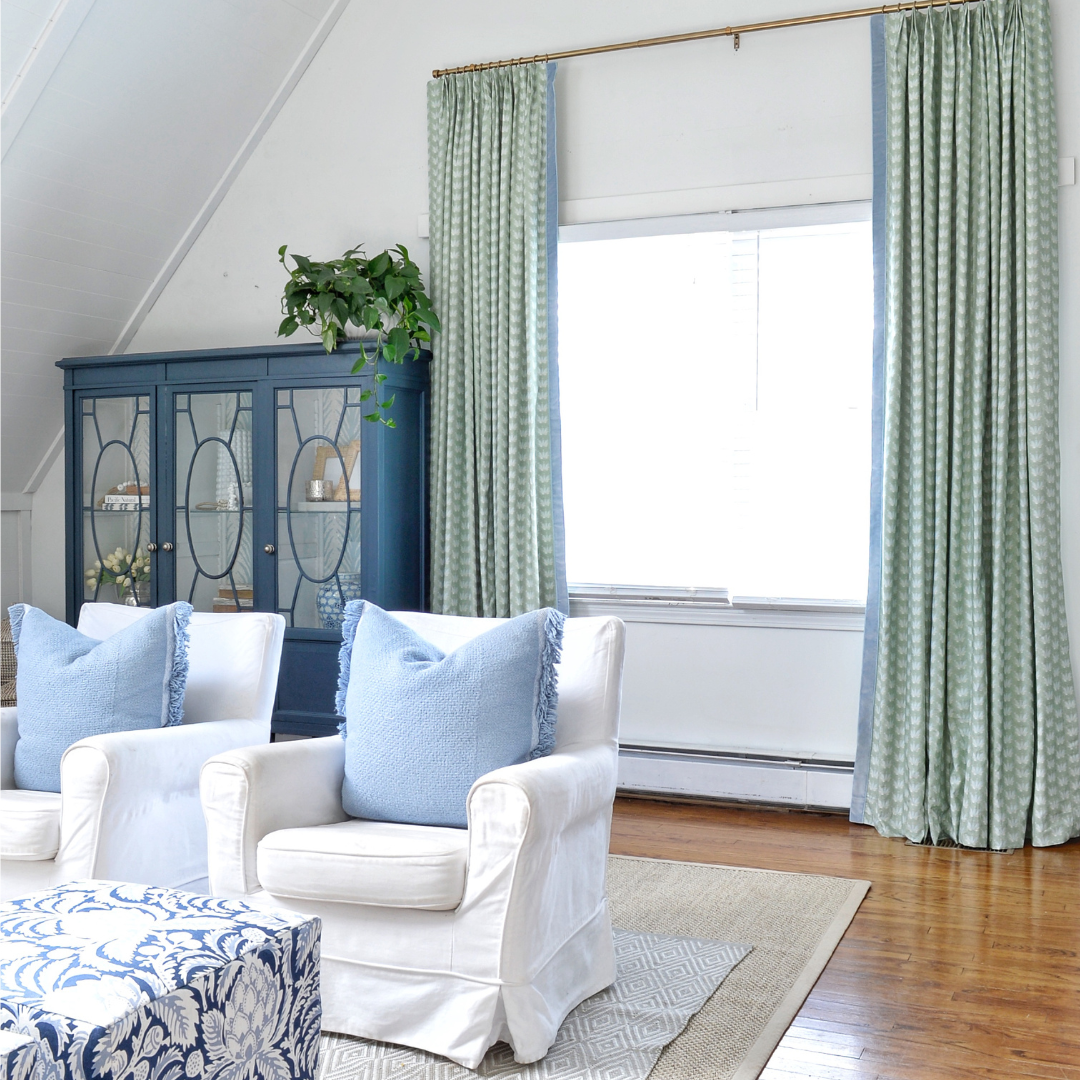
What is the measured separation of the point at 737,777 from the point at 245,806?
2.06m

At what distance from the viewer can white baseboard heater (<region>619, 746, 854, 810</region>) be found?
369cm

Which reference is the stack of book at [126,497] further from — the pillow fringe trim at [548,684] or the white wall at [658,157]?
the pillow fringe trim at [548,684]

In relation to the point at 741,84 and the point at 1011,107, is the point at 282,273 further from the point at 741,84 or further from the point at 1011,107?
the point at 1011,107

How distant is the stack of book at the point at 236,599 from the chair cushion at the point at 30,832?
72.5 inches

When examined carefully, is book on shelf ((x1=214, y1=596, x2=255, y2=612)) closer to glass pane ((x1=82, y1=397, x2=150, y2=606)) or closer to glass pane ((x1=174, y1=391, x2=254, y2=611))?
glass pane ((x1=174, y1=391, x2=254, y2=611))

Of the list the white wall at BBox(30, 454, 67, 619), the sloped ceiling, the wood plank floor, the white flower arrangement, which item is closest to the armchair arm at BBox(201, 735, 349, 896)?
the wood plank floor

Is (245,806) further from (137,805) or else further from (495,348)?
(495,348)

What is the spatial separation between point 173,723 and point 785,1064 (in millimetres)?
1467

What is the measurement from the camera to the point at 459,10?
13.5 feet

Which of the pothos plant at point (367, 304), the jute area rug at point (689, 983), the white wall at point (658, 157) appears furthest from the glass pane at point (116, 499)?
the jute area rug at point (689, 983)

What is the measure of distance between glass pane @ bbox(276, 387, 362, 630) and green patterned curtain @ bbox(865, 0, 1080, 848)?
1750 mm

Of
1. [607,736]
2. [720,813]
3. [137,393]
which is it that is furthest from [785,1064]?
[137,393]

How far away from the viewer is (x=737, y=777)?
378cm

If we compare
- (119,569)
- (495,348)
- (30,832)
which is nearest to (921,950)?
(30,832)
